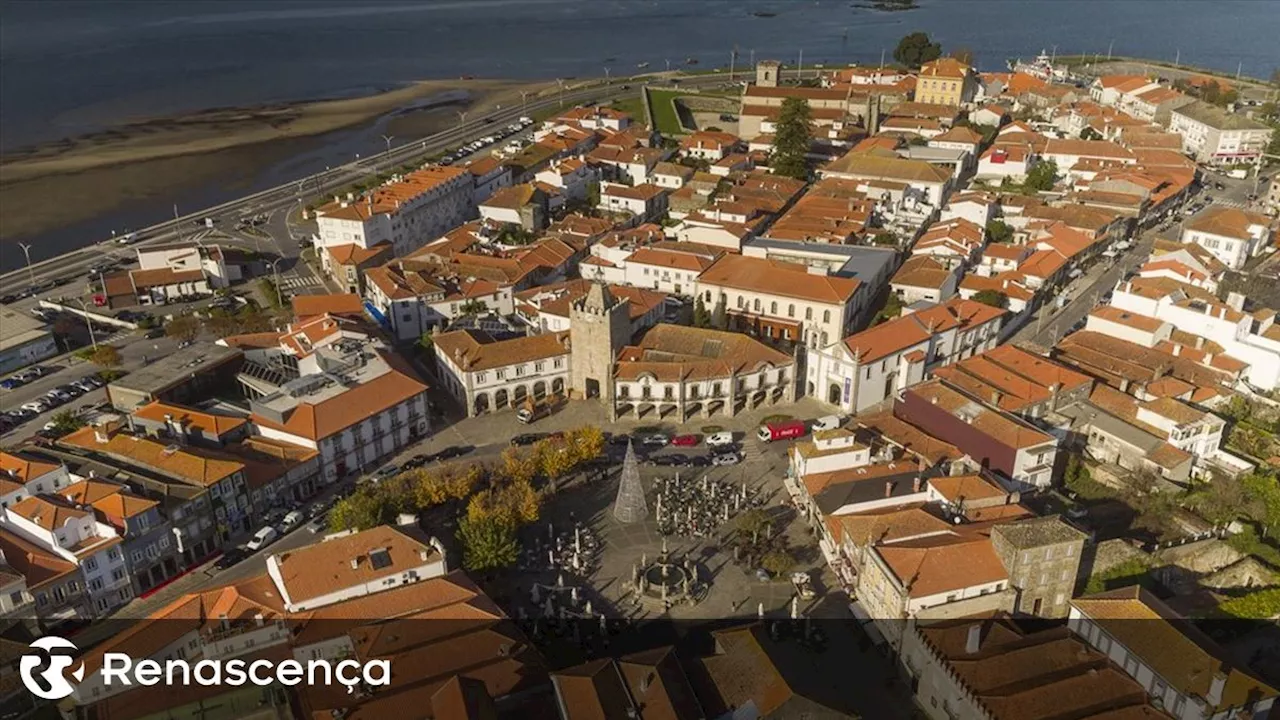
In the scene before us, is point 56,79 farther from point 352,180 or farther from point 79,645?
point 79,645

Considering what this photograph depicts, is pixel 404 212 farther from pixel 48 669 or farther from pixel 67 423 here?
pixel 48 669

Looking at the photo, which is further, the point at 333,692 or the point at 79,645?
the point at 79,645

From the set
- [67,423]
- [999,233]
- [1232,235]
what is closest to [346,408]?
[67,423]

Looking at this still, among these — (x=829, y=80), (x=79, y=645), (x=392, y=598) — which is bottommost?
(x=79, y=645)

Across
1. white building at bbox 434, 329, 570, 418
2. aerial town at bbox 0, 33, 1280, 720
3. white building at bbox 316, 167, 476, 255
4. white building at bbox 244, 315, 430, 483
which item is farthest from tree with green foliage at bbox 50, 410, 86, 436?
white building at bbox 316, 167, 476, 255

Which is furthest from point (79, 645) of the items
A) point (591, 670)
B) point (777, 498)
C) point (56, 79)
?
point (56, 79)

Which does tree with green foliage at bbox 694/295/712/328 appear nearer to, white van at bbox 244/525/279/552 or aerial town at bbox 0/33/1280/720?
aerial town at bbox 0/33/1280/720
